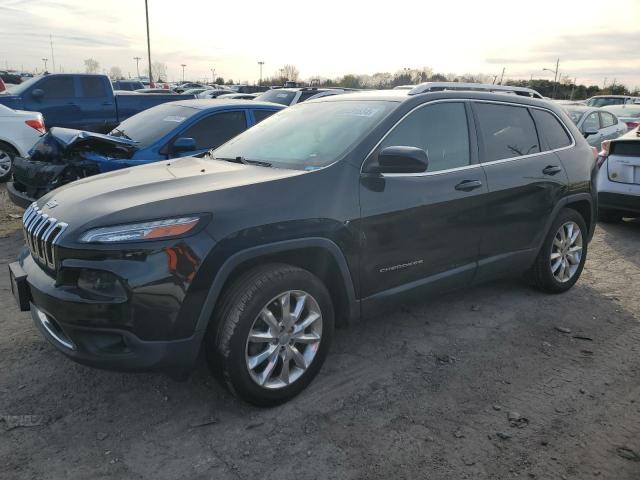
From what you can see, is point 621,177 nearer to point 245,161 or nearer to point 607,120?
point 245,161

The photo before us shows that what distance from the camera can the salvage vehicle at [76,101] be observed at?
10766 millimetres

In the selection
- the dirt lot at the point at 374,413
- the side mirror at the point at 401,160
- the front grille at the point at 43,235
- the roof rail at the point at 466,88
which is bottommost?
the dirt lot at the point at 374,413

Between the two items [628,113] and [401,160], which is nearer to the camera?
[401,160]

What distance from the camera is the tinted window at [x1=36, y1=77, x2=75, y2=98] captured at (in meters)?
10.9

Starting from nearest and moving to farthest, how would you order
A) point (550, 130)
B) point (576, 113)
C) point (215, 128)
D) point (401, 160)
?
point (401, 160)
point (550, 130)
point (215, 128)
point (576, 113)

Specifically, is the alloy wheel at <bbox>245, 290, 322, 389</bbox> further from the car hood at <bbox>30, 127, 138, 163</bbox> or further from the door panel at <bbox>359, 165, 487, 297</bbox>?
the car hood at <bbox>30, 127, 138, 163</bbox>

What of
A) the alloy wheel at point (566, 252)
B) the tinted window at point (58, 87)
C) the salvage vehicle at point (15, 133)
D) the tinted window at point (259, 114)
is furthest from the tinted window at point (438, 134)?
the tinted window at point (58, 87)

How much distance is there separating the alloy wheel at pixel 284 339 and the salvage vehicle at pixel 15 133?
26.4 ft

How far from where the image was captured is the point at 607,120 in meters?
12.8

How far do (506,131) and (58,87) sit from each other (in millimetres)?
9728

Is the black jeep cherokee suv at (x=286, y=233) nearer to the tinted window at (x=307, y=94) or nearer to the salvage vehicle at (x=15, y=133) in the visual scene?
the salvage vehicle at (x=15, y=133)

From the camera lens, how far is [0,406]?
3016mm

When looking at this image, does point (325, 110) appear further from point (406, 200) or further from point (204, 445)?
point (204, 445)

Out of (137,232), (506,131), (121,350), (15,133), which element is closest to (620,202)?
(506,131)
